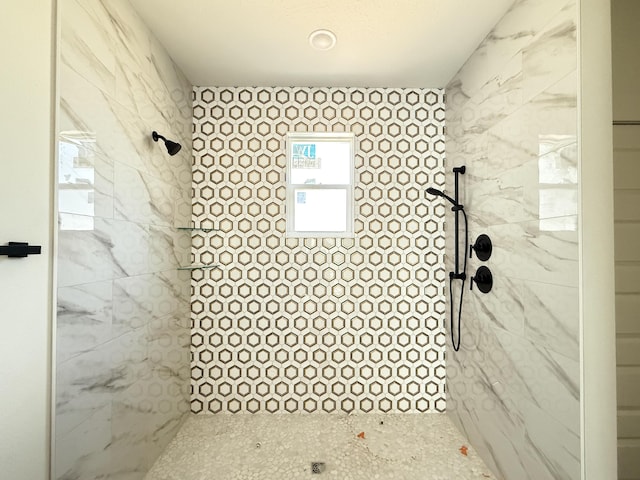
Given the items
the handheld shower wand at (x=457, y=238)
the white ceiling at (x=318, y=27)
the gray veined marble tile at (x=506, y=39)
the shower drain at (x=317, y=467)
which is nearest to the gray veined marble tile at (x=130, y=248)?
the white ceiling at (x=318, y=27)

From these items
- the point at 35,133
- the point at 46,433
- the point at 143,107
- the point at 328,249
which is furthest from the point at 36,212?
the point at 328,249

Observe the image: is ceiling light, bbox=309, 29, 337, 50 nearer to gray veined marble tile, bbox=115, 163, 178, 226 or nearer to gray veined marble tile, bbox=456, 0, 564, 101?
gray veined marble tile, bbox=456, 0, 564, 101

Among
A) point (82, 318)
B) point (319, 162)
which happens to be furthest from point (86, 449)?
point (319, 162)

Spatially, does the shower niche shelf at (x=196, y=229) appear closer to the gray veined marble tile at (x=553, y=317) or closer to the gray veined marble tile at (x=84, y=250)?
the gray veined marble tile at (x=84, y=250)

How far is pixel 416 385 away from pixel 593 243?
157 centimetres

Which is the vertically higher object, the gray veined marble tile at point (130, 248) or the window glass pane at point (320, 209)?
the window glass pane at point (320, 209)

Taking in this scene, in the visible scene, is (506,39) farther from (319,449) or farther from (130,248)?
(319,449)

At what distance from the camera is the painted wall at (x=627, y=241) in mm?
1243

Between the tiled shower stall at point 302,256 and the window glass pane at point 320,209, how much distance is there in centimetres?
13

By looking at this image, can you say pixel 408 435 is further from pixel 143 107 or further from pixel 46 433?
pixel 143 107

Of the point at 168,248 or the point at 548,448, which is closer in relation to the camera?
the point at 548,448

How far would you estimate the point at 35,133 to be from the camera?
3.09 ft

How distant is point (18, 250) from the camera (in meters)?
0.85

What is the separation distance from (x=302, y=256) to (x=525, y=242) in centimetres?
135
